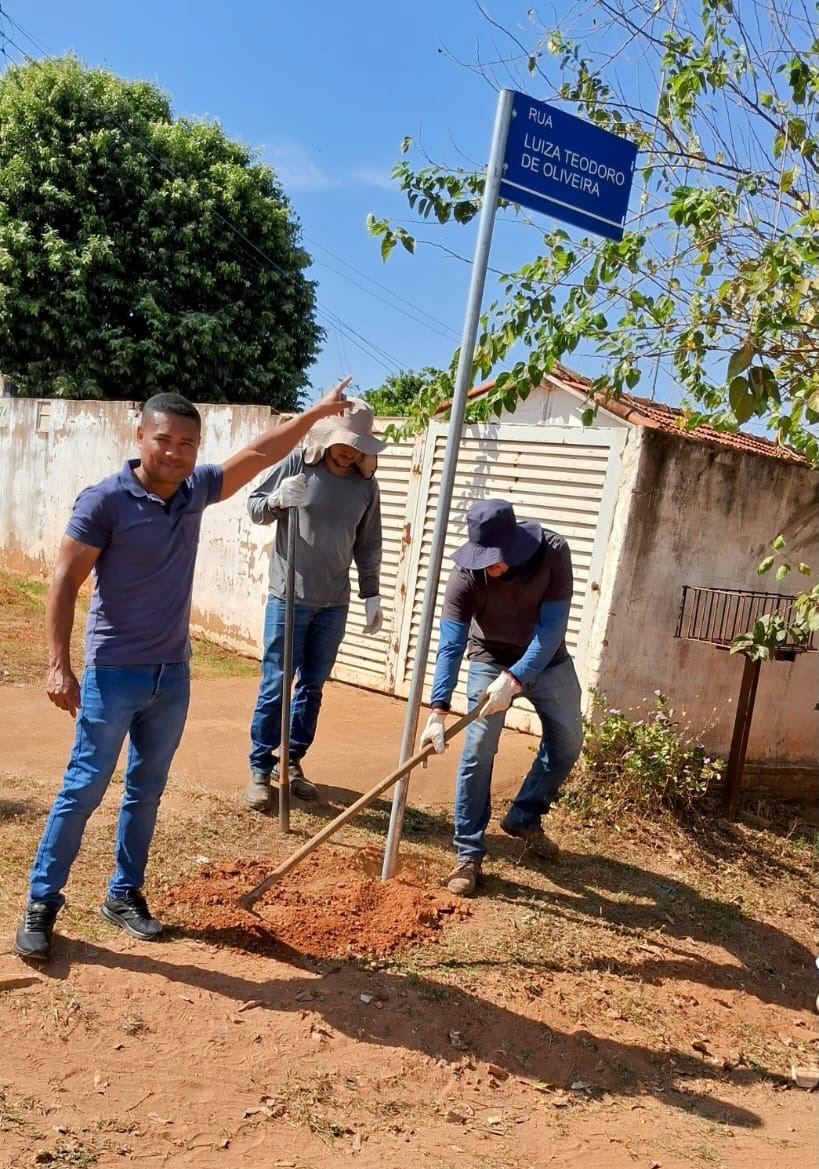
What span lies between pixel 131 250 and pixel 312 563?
13477 mm

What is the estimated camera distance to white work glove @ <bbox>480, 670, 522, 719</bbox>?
4.45 metres

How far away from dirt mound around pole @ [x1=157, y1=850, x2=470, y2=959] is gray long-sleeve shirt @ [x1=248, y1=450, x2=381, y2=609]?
1.40m

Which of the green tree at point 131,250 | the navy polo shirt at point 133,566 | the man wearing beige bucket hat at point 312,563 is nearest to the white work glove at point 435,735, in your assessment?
the man wearing beige bucket hat at point 312,563

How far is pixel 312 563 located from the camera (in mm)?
5336

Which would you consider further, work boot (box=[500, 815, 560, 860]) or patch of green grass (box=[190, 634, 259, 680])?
patch of green grass (box=[190, 634, 259, 680])

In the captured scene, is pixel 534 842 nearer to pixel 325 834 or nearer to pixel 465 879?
pixel 465 879

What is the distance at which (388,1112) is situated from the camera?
3.12 metres

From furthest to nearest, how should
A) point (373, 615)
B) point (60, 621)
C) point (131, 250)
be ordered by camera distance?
point (131, 250), point (373, 615), point (60, 621)

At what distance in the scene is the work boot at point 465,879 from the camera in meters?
4.69

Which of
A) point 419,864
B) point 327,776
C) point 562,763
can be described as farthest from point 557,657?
point 327,776

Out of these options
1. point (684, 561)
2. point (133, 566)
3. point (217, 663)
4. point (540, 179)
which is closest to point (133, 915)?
point (133, 566)

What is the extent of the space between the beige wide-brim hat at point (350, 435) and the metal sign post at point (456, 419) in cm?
91

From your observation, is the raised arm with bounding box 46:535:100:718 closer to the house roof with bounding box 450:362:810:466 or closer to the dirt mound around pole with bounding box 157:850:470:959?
the dirt mound around pole with bounding box 157:850:470:959

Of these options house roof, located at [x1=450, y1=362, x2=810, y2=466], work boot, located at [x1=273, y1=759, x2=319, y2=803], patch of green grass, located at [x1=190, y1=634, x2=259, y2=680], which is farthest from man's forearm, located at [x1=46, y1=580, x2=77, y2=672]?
patch of green grass, located at [x1=190, y1=634, x2=259, y2=680]
